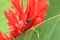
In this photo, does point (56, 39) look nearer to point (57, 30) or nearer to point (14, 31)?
point (57, 30)

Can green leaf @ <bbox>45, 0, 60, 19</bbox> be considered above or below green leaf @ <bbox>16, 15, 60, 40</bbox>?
above

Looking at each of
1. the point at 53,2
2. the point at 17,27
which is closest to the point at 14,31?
the point at 17,27

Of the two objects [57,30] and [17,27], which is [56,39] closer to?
[57,30]

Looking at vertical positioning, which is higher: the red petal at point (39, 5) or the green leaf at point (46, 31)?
the red petal at point (39, 5)
